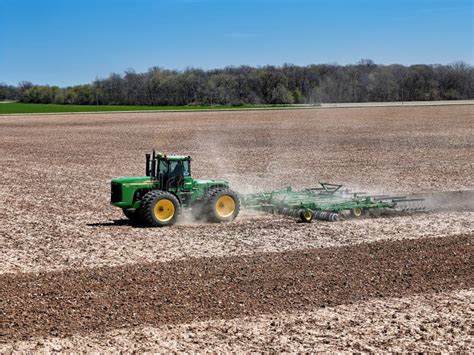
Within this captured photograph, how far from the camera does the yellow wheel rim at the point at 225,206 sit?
724 inches

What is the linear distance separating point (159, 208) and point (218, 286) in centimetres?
602

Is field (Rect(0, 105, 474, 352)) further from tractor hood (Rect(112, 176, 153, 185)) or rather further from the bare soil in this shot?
tractor hood (Rect(112, 176, 153, 185))

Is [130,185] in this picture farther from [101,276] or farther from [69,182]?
[69,182]

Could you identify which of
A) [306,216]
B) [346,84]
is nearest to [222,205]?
[306,216]

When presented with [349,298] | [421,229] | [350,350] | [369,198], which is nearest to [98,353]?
[350,350]

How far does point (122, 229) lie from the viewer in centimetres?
1767

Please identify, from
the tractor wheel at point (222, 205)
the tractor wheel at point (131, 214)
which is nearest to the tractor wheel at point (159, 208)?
the tractor wheel at point (131, 214)

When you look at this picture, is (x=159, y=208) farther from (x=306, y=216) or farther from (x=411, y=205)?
(x=411, y=205)

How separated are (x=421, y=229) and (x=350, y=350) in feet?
28.5

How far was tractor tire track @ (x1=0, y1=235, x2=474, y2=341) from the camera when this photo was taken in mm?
10344

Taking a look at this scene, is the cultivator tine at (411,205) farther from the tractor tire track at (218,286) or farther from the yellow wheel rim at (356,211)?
the tractor tire track at (218,286)

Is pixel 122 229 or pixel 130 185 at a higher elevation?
pixel 130 185

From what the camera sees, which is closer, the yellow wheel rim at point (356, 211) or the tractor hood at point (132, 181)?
the tractor hood at point (132, 181)

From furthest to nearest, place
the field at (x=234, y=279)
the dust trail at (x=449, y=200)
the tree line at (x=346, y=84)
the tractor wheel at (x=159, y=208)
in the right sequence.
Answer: the tree line at (x=346, y=84)
the dust trail at (x=449, y=200)
the tractor wheel at (x=159, y=208)
the field at (x=234, y=279)
